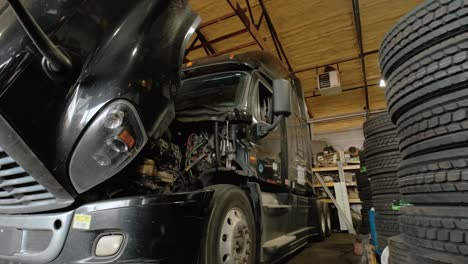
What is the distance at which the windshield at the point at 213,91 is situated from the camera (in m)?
2.25

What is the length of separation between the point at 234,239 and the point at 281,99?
114cm

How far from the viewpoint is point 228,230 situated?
157cm

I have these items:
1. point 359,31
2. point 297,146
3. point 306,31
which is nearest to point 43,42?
point 297,146

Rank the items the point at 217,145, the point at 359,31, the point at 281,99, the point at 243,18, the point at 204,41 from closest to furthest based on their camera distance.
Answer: the point at 217,145
the point at 281,99
the point at 243,18
the point at 359,31
the point at 204,41

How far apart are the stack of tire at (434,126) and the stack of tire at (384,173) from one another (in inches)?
46.7

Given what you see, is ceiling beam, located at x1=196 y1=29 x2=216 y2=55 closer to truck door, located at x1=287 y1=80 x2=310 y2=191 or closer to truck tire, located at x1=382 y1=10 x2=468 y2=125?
truck door, located at x1=287 y1=80 x2=310 y2=191

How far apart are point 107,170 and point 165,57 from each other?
0.65m

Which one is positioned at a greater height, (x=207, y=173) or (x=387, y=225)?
(x=207, y=173)

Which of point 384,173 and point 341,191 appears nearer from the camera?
point 384,173

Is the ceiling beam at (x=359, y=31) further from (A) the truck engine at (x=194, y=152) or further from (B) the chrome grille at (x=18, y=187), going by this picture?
(B) the chrome grille at (x=18, y=187)

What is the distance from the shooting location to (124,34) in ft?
4.08

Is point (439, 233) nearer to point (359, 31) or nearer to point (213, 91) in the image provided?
point (213, 91)

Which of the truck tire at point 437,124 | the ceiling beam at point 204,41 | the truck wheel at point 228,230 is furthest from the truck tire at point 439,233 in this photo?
the ceiling beam at point 204,41

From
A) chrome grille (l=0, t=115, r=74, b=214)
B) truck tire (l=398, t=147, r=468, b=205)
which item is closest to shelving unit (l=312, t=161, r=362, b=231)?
truck tire (l=398, t=147, r=468, b=205)
